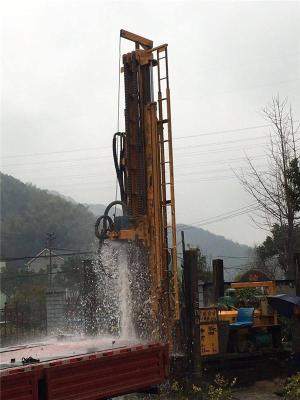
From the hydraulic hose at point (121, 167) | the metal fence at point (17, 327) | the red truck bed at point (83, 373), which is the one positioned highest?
the hydraulic hose at point (121, 167)

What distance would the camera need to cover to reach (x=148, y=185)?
9047mm

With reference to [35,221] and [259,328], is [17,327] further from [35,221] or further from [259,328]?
[35,221]

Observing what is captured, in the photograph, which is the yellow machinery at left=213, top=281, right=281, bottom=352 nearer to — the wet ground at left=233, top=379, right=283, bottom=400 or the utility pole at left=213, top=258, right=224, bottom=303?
the utility pole at left=213, top=258, right=224, bottom=303

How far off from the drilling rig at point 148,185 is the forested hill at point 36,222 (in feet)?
152

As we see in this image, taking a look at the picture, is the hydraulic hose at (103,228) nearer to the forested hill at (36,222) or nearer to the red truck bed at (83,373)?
the red truck bed at (83,373)

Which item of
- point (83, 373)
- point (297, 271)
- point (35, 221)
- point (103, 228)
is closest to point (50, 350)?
point (83, 373)

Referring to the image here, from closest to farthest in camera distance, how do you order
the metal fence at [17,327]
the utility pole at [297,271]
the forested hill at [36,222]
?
1. the utility pole at [297,271]
2. the metal fence at [17,327]
3. the forested hill at [36,222]

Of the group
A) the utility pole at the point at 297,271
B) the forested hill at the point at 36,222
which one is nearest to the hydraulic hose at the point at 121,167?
the utility pole at the point at 297,271

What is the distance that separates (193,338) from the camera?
9.59m

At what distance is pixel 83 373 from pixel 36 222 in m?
57.2

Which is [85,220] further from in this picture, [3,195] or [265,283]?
[265,283]

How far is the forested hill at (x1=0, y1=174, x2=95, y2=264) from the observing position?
192ft

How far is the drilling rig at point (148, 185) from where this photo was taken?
8750 millimetres

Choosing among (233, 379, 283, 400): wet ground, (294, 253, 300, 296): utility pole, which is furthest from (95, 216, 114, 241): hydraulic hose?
(294, 253, 300, 296): utility pole
